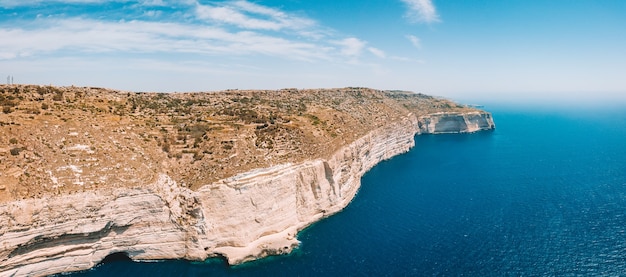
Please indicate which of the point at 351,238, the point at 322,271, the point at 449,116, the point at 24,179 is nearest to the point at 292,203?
the point at 351,238

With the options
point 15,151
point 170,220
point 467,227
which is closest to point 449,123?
point 467,227

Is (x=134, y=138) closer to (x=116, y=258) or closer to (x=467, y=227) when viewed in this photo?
(x=116, y=258)

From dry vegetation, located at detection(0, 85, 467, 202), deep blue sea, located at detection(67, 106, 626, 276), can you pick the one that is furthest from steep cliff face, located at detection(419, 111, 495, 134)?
dry vegetation, located at detection(0, 85, 467, 202)

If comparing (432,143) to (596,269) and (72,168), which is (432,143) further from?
(72,168)

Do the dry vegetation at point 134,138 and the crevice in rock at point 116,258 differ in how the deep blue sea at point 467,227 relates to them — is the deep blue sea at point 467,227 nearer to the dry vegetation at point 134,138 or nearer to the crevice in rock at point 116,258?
the crevice in rock at point 116,258

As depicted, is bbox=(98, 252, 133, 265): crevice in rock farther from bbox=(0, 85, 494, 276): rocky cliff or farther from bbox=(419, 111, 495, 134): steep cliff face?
bbox=(419, 111, 495, 134): steep cliff face
